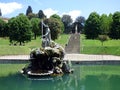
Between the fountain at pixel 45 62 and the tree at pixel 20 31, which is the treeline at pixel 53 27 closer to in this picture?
the tree at pixel 20 31

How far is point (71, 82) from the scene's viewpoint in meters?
35.2

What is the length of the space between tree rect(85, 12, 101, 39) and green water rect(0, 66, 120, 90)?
49776mm

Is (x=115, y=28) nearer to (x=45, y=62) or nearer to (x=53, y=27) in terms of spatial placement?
(x=53, y=27)

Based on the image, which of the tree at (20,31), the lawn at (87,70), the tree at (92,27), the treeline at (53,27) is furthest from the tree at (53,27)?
the lawn at (87,70)

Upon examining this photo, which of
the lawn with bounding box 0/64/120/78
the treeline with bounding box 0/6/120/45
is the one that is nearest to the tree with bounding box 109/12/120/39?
the treeline with bounding box 0/6/120/45

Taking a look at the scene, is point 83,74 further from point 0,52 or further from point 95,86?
point 0,52

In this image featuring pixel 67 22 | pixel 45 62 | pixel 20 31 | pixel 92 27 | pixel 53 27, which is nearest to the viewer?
pixel 45 62

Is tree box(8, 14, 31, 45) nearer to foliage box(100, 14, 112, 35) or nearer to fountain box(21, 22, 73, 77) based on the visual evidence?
foliage box(100, 14, 112, 35)

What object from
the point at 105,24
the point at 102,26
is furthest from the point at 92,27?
the point at 105,24

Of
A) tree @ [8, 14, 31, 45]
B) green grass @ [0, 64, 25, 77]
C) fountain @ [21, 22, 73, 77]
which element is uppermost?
tree @ [8, 14, 31, 45]

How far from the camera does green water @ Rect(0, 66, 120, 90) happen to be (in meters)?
31.8

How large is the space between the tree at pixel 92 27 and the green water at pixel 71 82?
4978 cm

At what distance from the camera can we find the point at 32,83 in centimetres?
3425

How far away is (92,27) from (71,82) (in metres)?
59.1
